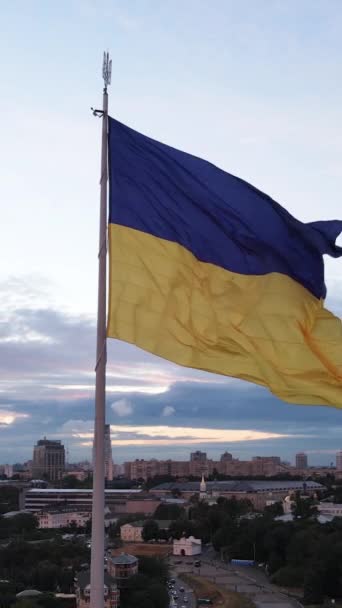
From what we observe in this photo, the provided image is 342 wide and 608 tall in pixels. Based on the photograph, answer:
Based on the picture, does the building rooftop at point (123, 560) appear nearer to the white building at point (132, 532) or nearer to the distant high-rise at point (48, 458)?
the white building at point (132, 532)

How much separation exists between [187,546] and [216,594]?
1398 centimetres

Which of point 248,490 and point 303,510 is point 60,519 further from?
point 248,490

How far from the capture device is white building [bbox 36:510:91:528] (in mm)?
55594

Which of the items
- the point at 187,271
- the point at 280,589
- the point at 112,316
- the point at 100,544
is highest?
the point at 187,271

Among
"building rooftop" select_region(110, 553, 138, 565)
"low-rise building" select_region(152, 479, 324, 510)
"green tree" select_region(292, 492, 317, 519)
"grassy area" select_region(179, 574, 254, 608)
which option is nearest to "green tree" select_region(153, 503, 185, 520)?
"green tree" select_region(292, 492, 317, 519)

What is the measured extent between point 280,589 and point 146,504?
34.3 meters

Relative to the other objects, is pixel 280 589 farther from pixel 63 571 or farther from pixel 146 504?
pixel 146 504

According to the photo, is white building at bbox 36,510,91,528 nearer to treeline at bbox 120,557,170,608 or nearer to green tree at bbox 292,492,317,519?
green tree at bbox 292,492,317,519

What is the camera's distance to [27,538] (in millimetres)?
40469

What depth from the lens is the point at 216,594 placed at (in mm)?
29797

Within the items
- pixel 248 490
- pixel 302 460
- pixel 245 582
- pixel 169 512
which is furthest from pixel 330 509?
pixel 302 460

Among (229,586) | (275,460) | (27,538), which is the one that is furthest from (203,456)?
(229,586)

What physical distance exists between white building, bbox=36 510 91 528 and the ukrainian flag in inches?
2059

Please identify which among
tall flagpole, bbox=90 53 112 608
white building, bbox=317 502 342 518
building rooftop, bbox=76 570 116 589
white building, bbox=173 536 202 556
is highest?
tall flagpole, bbox=90 53 112 608
